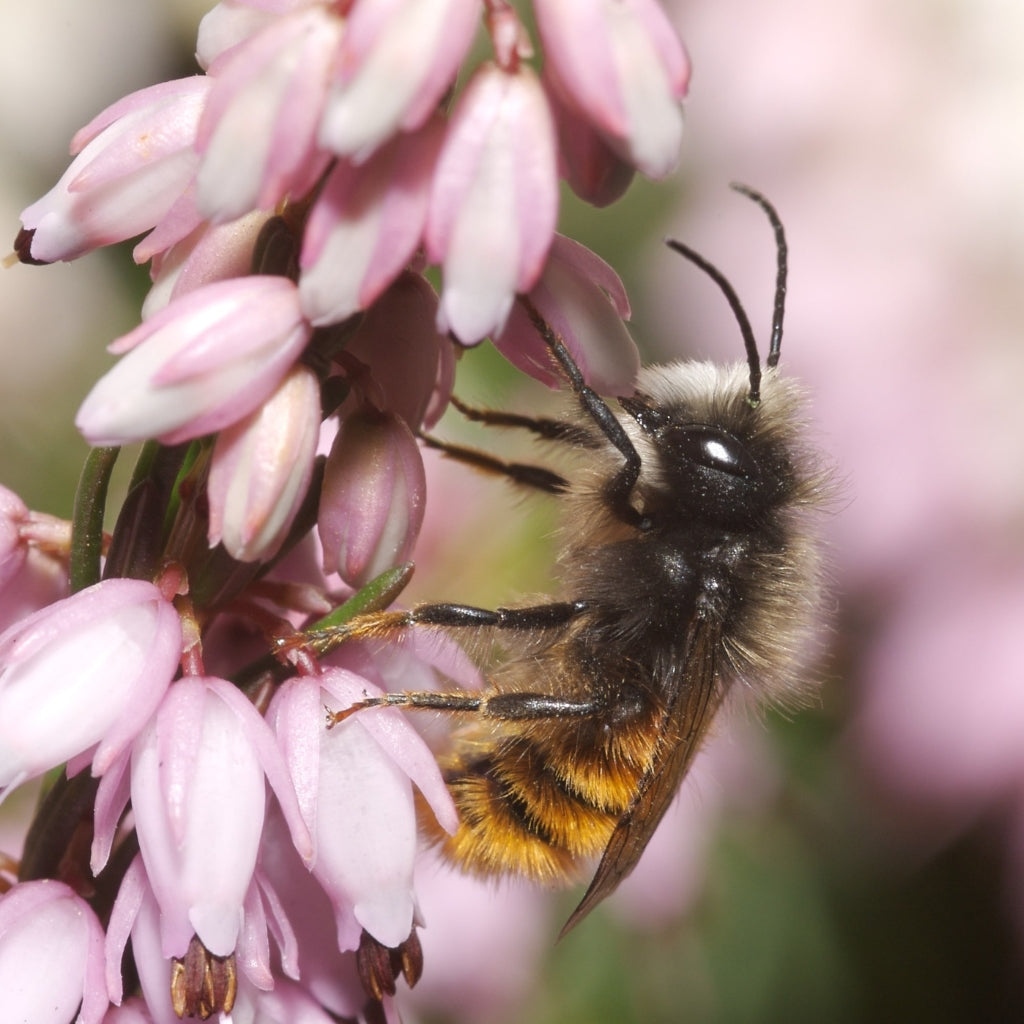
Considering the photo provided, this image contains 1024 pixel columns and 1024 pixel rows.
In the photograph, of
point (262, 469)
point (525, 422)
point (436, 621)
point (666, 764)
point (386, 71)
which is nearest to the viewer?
point (386, 71)

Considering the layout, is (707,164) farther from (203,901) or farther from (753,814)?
(203,901)

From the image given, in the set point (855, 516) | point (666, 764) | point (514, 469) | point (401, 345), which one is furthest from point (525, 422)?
point (855, 516)

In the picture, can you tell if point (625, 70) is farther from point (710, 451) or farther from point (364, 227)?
point (710, 451)

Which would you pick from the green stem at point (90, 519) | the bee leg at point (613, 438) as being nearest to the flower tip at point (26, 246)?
the green stem at point (90, 519)

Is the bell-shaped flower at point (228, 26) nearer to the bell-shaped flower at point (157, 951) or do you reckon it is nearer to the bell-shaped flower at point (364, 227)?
the bell-shaped flower at point (364, 227)

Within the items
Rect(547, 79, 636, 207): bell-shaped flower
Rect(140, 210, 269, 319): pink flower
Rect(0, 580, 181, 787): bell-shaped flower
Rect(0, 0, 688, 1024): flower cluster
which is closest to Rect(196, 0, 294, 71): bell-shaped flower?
Rect(0, 0, 688, 1024): flower cluster

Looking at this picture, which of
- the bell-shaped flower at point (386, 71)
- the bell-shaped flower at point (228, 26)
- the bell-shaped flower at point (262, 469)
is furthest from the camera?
the bell-shaped flower at point (228, 26)

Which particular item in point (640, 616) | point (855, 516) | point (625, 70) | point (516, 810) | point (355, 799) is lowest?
point (855, 516)
